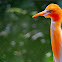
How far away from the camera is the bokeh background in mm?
1339

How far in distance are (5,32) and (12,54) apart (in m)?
0.28

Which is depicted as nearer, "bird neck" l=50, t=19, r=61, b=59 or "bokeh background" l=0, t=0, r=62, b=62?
"bird neck" l=50, t=19, r=61, b=59

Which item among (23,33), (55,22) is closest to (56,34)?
(55,22)

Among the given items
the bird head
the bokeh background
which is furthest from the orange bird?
the bokeh background

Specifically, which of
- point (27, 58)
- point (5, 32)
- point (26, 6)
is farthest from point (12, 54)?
point (26, 6)

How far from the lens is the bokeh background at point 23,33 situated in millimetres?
1339

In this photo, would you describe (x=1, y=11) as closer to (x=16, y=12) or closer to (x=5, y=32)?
(x=16, y=12)

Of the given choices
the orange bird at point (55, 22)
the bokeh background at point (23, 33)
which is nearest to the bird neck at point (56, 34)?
the orange bird at point (55, 22)

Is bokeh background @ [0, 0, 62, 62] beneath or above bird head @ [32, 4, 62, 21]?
above

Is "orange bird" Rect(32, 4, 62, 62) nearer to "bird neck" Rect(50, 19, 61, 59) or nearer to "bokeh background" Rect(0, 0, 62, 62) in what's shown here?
"bird neck" Rect(50, 19, 61, 59)

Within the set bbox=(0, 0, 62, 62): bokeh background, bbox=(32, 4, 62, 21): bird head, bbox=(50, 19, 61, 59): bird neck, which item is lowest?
bbox=(50, 19, 61, 59): bird neck

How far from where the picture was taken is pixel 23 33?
1552mm

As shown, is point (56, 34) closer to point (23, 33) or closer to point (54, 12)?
point (54, 12)

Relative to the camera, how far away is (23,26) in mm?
1630
